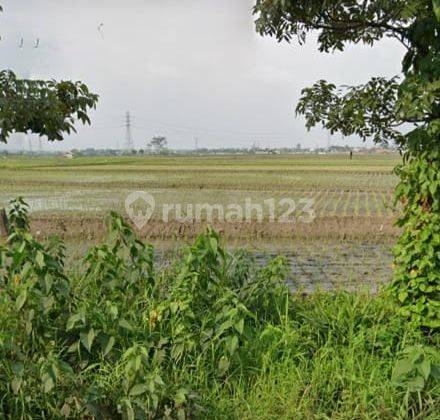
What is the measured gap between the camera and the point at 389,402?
2297 millimetres

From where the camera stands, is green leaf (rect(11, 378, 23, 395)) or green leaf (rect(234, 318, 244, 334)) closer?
green leaf (rect(11, 378, 23, 395))

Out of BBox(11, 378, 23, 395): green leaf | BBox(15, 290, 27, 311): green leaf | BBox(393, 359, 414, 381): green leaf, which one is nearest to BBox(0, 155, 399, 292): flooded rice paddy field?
BBox(393, 359, 414, 381): green leaf

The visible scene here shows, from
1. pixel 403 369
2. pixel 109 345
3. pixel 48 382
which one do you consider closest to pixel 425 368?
pixel 403 369

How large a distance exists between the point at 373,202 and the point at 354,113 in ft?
40.7

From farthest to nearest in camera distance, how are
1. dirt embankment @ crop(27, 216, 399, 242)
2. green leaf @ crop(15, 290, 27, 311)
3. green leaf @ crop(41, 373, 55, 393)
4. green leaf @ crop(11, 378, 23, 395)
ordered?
dirt embankment @ crop(27, 216, 399, 242) < green leaf @ crop(15, 290, 27, 311) < green leaf @ crop(11, 378, 23, 395) < green leaf @ crop(41, 373, 55, 393)

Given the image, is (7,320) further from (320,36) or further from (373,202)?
(373,202)

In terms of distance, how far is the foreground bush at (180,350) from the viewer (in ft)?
7.09

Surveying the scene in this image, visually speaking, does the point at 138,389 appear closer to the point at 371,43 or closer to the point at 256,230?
the point at 371,43

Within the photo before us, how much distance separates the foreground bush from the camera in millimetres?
2160

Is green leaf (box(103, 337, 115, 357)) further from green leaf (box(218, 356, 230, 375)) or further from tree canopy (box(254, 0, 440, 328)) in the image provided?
tree canopy (box(254, 0, 440, 328))

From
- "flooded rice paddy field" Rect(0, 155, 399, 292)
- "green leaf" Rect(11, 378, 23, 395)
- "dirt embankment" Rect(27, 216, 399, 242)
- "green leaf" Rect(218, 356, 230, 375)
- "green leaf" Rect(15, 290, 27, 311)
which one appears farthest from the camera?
"dirt embankment" Rect(27, 216, 399, 242)

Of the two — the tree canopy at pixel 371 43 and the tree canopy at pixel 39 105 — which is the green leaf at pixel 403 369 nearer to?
the tree canopy at pixel 371 43

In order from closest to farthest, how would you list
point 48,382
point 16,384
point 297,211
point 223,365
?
point 48,382 → point 16,384 → point 223,365 → point 297,211

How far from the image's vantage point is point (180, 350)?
242 cm
